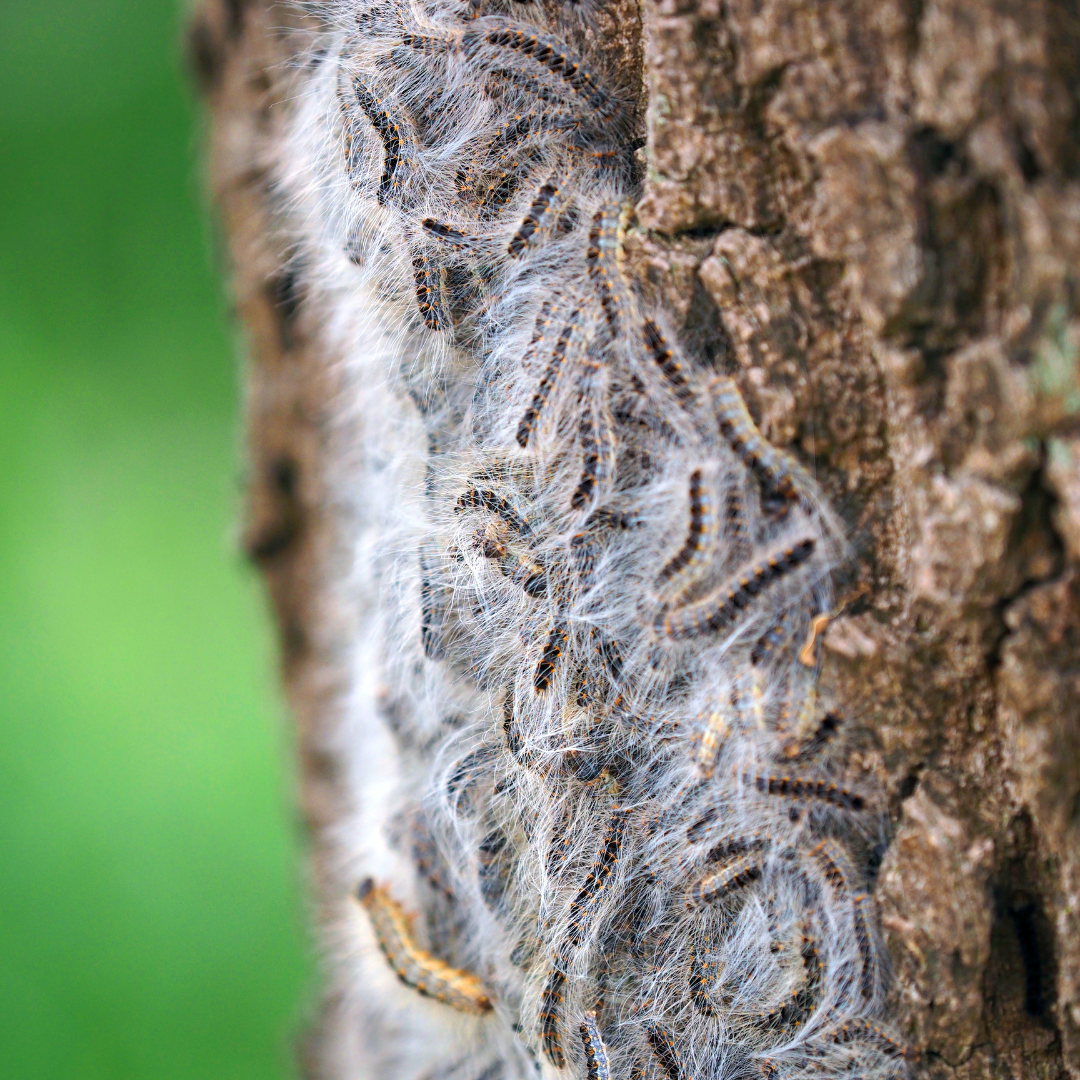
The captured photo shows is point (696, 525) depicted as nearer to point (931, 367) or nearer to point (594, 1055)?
point (931, 367)

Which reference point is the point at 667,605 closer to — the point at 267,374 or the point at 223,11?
the point at 267,374

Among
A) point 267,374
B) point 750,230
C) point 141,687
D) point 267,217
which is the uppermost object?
point 267,217

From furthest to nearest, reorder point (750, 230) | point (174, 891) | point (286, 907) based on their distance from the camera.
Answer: point (286, 907) → point (174, 891) → point (750, 230)

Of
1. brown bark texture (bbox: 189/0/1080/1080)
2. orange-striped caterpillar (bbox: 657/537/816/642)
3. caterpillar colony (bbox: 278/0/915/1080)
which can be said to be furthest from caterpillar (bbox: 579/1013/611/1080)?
orange-striped caterpillar (bbox: 657/537/816/642)

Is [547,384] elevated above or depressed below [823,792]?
above

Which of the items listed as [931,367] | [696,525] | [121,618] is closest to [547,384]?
[696,525]

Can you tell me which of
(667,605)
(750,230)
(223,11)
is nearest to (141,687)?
(223,11)
